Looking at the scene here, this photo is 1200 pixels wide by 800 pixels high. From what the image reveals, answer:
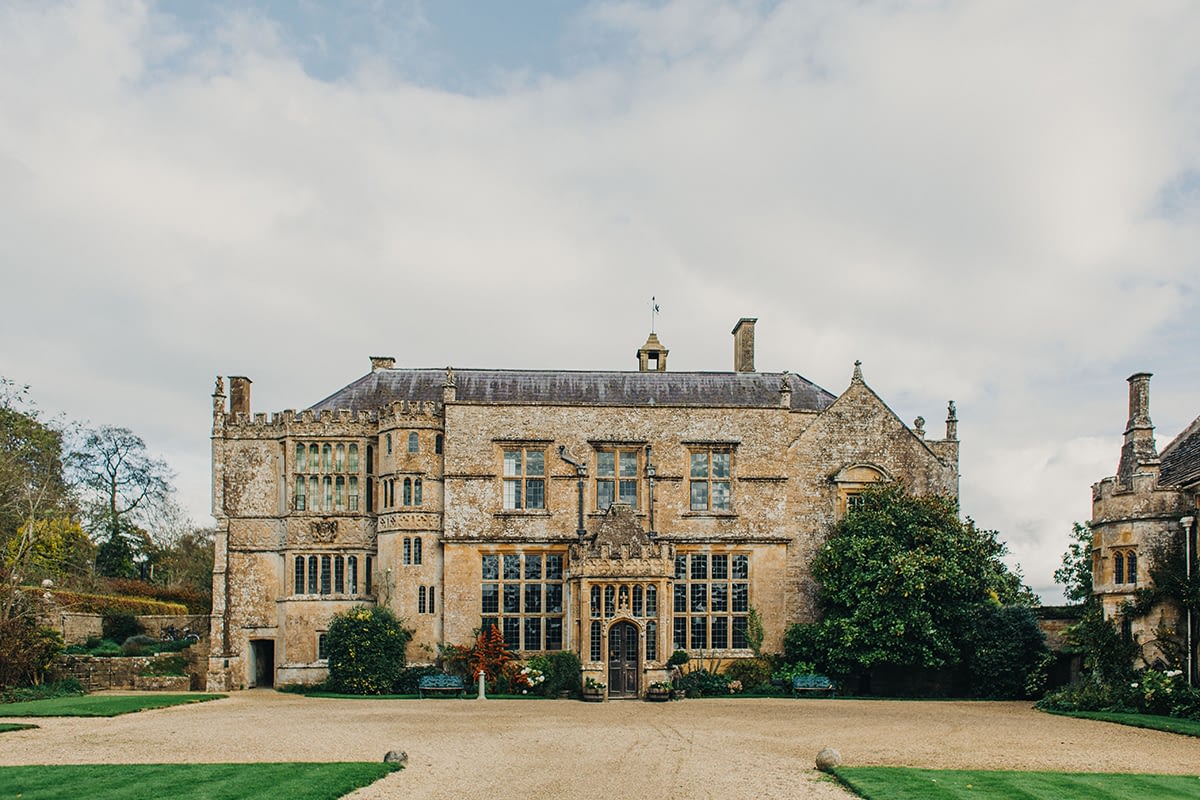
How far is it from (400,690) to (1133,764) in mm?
20384

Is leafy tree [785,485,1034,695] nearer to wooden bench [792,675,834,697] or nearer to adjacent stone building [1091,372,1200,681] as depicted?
wooden bench [792,675,834,697]

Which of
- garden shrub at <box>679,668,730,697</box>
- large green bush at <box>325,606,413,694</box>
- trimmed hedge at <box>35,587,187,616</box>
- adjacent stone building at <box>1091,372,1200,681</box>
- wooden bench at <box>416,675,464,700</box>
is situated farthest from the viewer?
trimmed hedge at <box>35,587,187,616</box>

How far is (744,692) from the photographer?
32.7 metres

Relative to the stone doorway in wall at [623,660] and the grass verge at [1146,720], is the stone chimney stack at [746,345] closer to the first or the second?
the stone doorway in wall at [623,660]

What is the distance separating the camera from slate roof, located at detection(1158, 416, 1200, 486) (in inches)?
1055

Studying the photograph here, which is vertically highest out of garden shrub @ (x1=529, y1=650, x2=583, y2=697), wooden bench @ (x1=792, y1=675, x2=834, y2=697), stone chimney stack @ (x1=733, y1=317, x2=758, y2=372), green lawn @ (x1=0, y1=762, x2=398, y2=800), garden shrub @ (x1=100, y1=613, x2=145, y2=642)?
stone chimney stack @ (x1=733, y1=317, x2=758, y2=372)

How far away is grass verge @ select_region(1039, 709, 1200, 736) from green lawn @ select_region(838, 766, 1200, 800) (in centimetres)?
620

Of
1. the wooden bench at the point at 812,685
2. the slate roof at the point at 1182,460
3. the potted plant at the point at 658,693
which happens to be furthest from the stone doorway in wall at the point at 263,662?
the slate roof at the point at 1182,460

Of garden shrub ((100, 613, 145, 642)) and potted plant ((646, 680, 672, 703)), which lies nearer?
potted plant ((646, 680, 672, 703))

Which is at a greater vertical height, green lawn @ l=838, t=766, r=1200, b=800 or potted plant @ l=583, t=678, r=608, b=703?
green lawn @ l=838, t=766, r=1200, b=800

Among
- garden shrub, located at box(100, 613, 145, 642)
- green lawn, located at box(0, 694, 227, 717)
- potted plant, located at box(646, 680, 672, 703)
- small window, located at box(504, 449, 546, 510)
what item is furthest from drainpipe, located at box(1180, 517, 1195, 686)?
garden shrub, located at box(100, 613, 145, 642)

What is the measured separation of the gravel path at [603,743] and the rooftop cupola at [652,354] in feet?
49.5

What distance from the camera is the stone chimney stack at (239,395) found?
36812 mm

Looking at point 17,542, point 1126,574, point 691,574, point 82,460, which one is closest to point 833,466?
point 691,574
